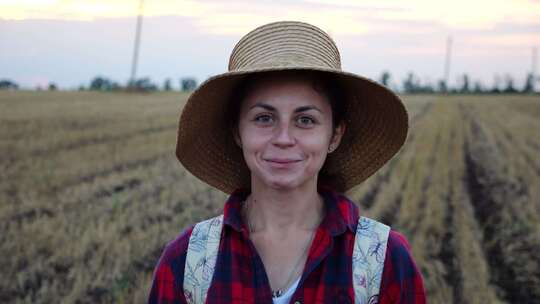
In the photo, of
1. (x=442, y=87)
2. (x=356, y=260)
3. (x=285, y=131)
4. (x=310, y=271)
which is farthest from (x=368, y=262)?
(x=442, y=87)

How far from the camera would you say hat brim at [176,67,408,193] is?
2.28 metres

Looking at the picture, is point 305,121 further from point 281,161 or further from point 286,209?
point 286,209

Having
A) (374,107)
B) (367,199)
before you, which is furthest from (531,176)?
(374,107)

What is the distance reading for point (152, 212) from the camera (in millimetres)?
7551

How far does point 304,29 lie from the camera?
2.19m

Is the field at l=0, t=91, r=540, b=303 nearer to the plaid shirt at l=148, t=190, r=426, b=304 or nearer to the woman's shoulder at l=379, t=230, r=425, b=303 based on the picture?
the plaid shirt at l=148, t=190, r=426, b=304

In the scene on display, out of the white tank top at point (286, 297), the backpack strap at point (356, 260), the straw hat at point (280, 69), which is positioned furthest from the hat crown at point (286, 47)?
the white tank top at point (286, 297)

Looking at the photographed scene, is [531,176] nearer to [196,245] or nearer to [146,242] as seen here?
[146,242]

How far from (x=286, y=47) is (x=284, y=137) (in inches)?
11.1

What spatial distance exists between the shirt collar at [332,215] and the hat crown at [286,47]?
1.35 ft

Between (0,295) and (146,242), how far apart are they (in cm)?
159

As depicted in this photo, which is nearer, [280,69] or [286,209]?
[280,69]

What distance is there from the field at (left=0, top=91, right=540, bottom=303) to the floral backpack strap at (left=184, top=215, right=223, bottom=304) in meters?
2.84

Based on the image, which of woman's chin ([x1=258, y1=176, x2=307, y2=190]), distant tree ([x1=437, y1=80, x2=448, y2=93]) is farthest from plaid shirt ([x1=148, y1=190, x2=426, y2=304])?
distant tree ([x1=437, y1=80, x2=448, y2=93])
